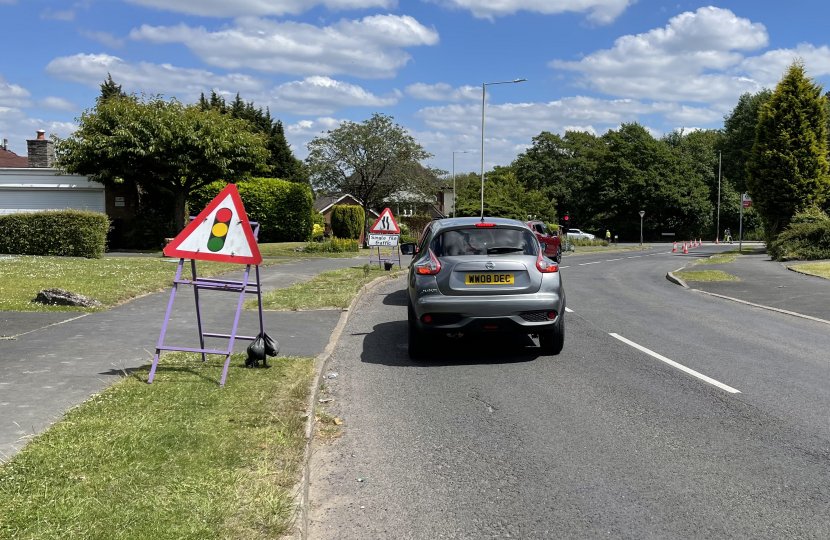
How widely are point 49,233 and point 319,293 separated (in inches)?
459

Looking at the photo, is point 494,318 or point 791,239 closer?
point 494,318

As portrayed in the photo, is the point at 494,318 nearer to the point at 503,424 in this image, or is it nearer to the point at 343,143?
the point at 503,424

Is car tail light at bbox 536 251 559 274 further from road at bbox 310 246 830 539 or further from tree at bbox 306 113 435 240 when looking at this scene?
tree at bbox 306 113 435 240

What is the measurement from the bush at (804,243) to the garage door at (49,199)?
3213 centimetres

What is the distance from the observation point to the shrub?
46656 mm

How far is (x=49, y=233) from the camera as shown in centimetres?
2144

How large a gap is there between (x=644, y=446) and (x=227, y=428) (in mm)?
3073

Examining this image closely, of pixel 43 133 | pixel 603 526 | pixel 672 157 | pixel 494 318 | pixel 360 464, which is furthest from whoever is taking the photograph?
pixel 672 157

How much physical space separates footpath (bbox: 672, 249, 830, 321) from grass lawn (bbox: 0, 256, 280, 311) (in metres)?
12.9

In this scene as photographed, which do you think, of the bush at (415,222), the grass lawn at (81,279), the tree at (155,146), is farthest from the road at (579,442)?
the bush at (415,222)

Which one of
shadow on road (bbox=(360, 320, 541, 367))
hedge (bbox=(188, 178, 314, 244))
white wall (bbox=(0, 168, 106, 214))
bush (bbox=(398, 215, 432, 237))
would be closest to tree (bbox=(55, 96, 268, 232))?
white wall (bbox=(0, 168, 106, 214))

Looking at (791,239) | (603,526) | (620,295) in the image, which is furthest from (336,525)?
(791,239)

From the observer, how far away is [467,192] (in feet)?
259

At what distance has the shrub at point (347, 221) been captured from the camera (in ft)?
153
